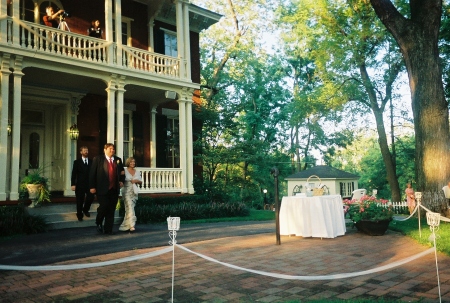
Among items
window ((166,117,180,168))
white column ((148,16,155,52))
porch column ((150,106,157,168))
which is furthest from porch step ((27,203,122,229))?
white column ((148,16,155,52))

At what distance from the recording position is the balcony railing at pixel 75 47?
10266 millimetres

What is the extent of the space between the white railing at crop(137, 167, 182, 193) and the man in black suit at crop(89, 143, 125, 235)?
15.3 ft

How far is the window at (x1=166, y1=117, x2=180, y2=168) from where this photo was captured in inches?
625

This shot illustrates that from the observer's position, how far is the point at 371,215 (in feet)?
24.9

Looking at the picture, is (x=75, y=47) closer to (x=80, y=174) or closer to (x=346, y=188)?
(x=80, y=174)

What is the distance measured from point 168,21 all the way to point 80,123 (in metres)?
6.41

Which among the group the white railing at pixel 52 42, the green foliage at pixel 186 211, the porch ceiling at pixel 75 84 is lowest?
the green foliage at pixel 186 211

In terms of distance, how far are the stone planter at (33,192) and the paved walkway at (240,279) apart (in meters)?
4.91

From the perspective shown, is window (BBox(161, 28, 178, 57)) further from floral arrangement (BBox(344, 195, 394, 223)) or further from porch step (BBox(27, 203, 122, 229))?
floral arrangement (BBox(344, 195, 394, 223))

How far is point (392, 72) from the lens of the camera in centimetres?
2355

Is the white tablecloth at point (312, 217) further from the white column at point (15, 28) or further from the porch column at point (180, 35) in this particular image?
the white column at point (15, 28)

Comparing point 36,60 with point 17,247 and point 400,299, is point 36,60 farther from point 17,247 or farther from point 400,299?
point 400,299

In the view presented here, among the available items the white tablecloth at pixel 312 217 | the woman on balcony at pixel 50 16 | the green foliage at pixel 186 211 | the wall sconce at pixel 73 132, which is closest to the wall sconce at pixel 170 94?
the wall sconce at pixel 73 132

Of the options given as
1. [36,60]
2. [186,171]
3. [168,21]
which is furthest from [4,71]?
[168,21]
